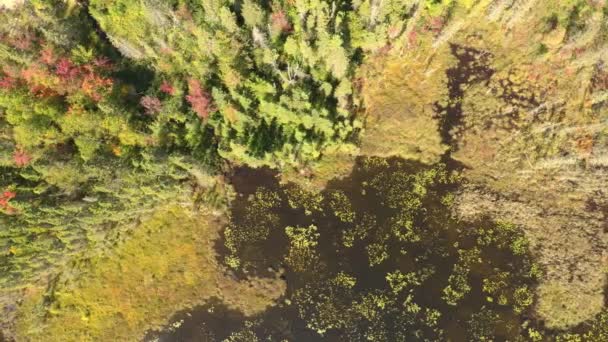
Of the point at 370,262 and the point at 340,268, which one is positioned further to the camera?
the point at 340,268

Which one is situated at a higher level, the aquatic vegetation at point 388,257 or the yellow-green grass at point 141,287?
the aquatic vegetation at point 388,257

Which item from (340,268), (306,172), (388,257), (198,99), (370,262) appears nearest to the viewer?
(388,257)

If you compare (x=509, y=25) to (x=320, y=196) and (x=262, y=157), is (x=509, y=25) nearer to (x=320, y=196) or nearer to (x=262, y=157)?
(x=320, y=196)

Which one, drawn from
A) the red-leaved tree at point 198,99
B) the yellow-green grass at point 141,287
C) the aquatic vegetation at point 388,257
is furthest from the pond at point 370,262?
the red-leaved tree at point 198,99

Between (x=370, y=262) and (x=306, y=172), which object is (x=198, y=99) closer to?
(x=306, y=172)

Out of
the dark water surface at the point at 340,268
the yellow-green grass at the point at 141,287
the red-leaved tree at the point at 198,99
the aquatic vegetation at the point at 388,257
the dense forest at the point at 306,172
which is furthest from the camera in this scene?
the yellow-green grass at the point at 141,287

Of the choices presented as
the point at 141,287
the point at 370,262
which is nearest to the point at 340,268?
the point at 370,262

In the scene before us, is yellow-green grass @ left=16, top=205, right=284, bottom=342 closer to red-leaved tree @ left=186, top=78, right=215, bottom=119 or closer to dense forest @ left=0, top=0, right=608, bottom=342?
dense forest @ left=0, top=0, right=608, bottom=342

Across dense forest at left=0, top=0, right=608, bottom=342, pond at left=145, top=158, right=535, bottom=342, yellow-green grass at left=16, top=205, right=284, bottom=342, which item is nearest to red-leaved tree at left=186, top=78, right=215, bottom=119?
dense forest at left=0, top=0, right=608, bottom=342

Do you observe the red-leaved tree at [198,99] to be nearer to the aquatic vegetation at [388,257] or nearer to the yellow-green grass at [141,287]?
the aquatic vegetation at [388,257]
